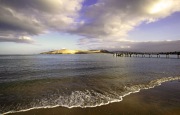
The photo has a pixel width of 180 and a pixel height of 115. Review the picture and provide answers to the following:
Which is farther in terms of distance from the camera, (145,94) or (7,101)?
(145,94)

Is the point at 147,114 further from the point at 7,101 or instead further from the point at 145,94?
the point at 7,101

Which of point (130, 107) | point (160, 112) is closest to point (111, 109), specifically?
point (130, 107)

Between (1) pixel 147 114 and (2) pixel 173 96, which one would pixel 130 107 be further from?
(2) pixel 173 96

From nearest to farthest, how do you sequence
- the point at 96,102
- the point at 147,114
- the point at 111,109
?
the point at 147,114
the point at 111,109
the point at 96,102

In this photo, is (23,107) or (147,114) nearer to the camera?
(147,114)

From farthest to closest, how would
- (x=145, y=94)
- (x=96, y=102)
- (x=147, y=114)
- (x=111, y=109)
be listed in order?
1. (x=145, y=94)
2. (x=96, y=102)
3. (x=111, y=109)
4. (x=147, y=114)

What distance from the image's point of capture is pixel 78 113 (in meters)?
8.48

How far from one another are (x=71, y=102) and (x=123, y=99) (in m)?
3.69

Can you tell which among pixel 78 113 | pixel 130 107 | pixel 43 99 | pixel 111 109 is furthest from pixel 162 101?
pixel 43 99

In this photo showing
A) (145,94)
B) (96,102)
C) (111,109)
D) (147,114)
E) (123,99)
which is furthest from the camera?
(145,94)

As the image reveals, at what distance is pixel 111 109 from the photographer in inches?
352

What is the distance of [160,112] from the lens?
8453 millimetres

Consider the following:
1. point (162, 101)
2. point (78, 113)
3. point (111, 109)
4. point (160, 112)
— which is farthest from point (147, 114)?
point (78, 113)

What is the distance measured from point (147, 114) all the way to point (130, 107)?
4.01 ft
